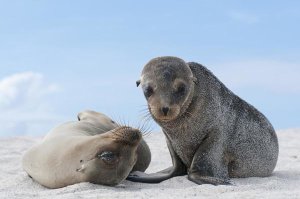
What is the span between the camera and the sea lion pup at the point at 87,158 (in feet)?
18.7

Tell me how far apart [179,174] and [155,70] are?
1398 millimetres

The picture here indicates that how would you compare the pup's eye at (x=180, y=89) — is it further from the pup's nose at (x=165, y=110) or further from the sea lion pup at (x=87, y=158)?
the sea lion pup at (x=87, y=158)

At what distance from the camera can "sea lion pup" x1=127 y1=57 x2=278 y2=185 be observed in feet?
20.0

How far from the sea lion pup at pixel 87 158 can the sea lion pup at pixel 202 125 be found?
1.53 ft

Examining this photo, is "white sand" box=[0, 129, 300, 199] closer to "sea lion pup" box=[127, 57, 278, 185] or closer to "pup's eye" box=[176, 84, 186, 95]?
"sea lion pup" box=[127, 57, 278, 185]

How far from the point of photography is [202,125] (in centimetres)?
650

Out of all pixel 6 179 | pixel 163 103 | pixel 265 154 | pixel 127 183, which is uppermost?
pixel 163 103

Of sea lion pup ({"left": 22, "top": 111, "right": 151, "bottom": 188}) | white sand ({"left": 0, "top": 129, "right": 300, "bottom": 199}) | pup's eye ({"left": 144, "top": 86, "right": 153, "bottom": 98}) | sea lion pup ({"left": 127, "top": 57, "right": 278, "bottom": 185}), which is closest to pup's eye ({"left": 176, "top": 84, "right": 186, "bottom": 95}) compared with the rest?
sea lion pup ({"left": 127, "top": 57, "right": 278, "bottom": 185})

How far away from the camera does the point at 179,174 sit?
22.6 feet

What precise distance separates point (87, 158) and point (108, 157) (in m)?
0.23

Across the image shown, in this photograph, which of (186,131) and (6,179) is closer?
(186,131)

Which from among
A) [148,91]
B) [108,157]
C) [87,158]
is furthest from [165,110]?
[87,158]

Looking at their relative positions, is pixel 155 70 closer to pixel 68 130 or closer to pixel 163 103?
pixel 163 103

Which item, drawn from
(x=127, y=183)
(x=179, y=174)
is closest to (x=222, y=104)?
(x=179, y=174)
